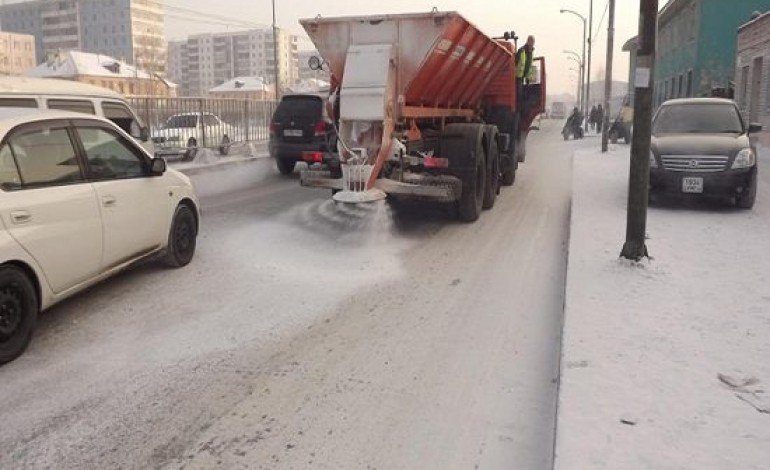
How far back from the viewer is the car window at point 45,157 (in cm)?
493

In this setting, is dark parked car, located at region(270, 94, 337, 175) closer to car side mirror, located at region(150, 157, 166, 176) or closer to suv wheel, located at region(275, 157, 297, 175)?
suv wheel, located at region(275, 157, 297, 175)

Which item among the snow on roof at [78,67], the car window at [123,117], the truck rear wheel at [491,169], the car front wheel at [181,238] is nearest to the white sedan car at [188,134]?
the car window at [123,117]

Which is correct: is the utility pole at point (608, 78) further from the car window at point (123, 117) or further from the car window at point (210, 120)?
the car window at point (123, 117)

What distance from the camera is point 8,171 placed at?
4.78 m

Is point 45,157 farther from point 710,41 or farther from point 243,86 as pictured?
point 243,86

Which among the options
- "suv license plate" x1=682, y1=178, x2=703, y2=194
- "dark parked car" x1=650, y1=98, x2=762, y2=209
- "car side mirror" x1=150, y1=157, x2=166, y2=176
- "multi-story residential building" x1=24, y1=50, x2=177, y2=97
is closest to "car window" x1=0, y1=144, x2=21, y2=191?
"car side mirror" x1=150, y1=157, x2=166, y2=176

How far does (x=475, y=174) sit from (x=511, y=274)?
287 cm

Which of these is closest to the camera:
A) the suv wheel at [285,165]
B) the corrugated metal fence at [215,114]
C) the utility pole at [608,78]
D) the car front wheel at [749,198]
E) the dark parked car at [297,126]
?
the car front wheel at [749,198]

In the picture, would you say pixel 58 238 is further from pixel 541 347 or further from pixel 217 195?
pixel 217 195

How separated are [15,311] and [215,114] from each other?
1565 cm

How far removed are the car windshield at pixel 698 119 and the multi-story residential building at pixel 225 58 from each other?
151269 mm

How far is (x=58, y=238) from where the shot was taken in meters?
5.01

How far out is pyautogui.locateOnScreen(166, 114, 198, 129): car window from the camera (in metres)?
18.1

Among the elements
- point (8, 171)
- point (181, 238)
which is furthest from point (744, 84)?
point (8, 171)
